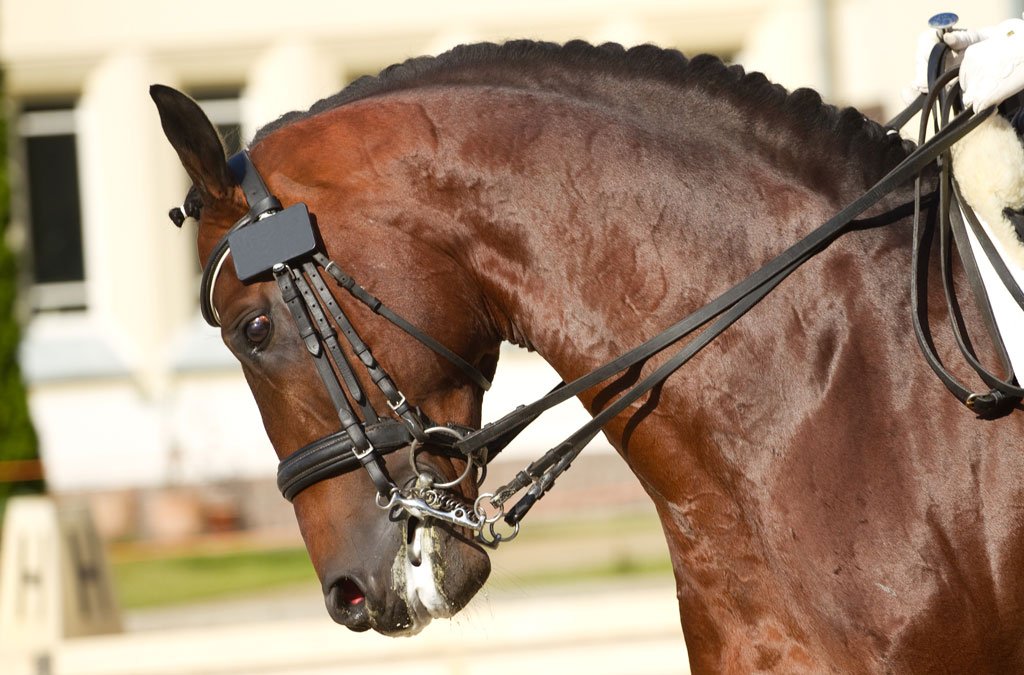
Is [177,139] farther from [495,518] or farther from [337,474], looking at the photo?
[495,518]

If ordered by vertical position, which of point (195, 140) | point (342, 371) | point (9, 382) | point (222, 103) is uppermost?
point (222, 103)

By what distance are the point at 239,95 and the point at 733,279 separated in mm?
11777

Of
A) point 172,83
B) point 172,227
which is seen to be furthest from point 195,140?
point 172,83

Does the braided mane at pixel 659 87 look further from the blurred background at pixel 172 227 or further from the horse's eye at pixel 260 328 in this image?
the blurred background at pixel 172 227

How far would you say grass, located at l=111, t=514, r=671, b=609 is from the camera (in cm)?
973

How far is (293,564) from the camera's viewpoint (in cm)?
1148

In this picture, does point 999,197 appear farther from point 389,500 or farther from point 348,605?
point 348,605

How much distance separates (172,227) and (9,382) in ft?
7.22

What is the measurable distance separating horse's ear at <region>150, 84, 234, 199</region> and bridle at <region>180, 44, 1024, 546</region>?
0.16 ft

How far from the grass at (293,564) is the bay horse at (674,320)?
22.4 ft

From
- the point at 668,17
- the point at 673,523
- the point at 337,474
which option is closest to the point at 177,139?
the point at 337,474

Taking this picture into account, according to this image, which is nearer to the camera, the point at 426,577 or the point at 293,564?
the point at 426,577

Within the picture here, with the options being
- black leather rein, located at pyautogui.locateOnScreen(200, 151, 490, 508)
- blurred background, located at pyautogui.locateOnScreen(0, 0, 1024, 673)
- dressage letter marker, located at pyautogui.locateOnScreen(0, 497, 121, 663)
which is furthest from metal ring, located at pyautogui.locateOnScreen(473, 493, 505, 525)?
blurred background, located at pyautogui.locateOnScreen(0, 0, 1024, 673)

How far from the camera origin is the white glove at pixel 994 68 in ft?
7.43
